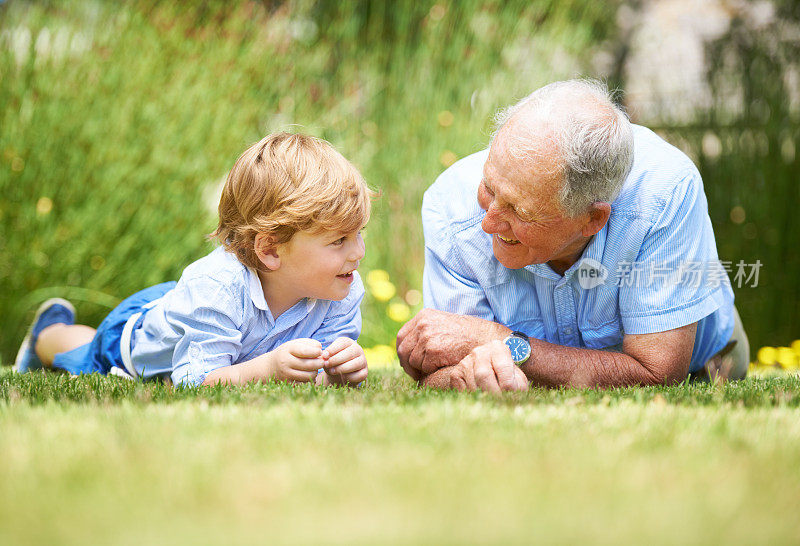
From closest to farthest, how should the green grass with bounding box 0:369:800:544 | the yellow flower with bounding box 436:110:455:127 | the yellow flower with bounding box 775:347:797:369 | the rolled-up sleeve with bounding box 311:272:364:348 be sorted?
the green grass with bounding box 0:369:800:544
the rolled-up sleeve with bounding box 311:272:364:348
the yellow flower with bounding box 775:347:797:369
the yellow flower with bounding box 436:110:455:127

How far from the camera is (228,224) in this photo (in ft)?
10.5

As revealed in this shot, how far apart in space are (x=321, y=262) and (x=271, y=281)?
0.27 metres

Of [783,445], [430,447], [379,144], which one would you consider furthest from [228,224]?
[379,144]

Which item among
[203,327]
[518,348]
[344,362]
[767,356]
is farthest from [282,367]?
[767,356]

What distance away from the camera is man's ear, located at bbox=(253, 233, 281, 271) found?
10.1ft

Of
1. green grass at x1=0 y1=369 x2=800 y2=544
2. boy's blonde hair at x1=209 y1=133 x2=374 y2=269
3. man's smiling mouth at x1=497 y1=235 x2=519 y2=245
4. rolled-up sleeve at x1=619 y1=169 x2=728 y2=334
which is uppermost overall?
boy's blonde hair at x1=209 y1=133 x2=374 y2=269

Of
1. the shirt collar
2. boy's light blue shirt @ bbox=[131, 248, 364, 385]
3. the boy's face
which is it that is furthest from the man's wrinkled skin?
the shirt collar

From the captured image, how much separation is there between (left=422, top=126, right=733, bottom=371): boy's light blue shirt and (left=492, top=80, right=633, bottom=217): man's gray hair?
224 mm

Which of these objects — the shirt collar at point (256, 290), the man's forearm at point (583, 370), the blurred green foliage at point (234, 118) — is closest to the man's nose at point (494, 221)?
the man's forearm at point (583, 370)

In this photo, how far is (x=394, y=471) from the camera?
5.25 feet

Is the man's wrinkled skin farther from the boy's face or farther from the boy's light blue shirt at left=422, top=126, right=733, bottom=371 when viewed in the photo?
the boy's face

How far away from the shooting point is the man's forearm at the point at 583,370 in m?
2.94

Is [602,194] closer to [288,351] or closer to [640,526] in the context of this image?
[288,351]

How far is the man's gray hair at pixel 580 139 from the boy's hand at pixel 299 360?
3.15 feet
